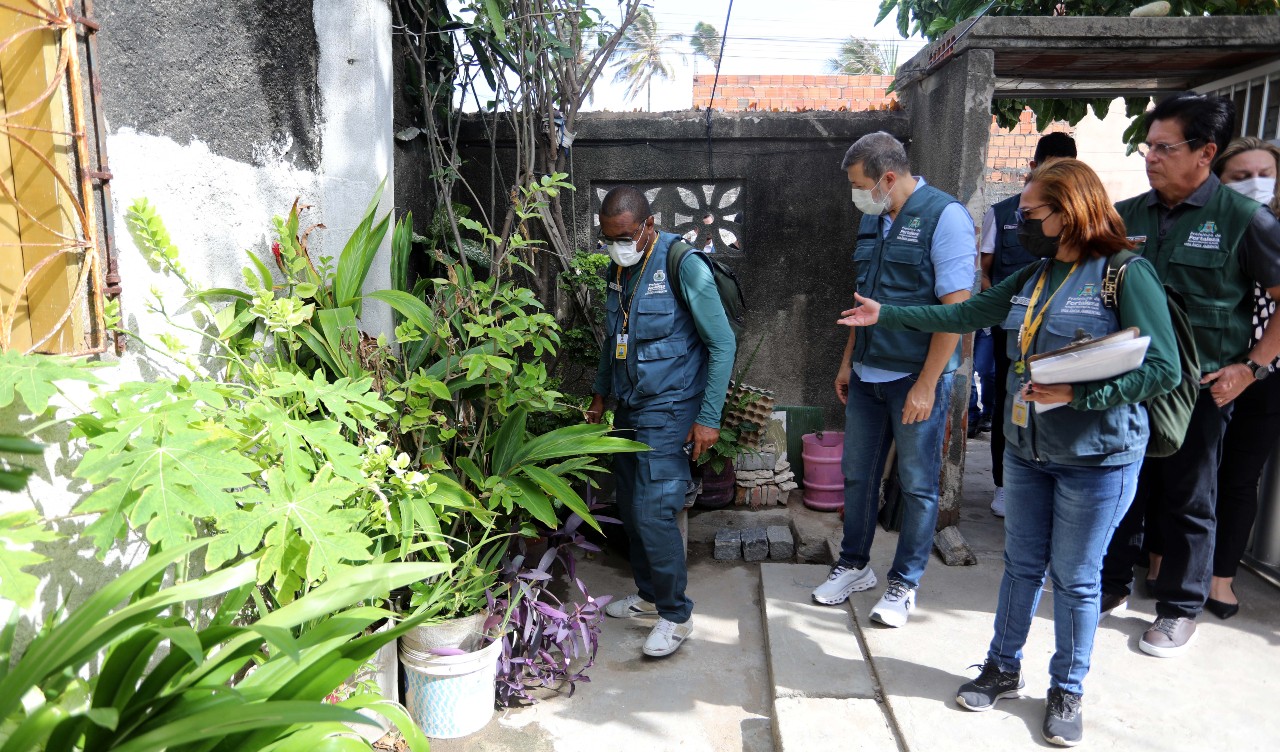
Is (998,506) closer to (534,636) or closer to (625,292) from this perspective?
(625,292)

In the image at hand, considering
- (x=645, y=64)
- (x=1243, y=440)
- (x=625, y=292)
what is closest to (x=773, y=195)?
(x=625, y=292)

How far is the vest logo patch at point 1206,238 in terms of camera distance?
9.95ft

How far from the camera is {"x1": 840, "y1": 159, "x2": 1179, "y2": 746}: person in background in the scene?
2391 millimetres

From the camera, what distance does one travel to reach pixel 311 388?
239 cm

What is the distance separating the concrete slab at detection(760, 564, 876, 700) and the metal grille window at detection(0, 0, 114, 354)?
2.48 m

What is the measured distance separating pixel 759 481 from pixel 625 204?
2.07 metres

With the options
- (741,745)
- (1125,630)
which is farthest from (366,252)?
(1125,630)

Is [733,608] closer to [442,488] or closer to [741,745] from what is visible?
[741,745]

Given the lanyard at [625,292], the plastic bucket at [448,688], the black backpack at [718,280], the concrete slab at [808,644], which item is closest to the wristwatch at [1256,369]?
the concrete slab at [808,644]

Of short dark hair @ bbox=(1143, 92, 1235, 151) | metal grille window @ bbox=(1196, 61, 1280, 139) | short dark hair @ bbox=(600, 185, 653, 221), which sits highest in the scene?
metal grille window @ bbox=(1196, 61, 1280, 139)

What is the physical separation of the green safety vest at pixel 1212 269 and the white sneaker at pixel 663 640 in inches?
86.8

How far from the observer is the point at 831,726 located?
2.86 metres

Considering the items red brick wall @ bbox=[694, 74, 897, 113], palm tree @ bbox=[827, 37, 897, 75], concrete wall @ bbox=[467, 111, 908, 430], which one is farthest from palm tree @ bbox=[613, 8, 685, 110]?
concrete wall @ bbox=[467, 111, 908, 430]

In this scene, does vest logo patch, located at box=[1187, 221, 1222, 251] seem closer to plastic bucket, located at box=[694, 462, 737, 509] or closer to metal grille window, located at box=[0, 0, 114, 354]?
plastic bucket, located at box=[694, 462, 737, 509]
